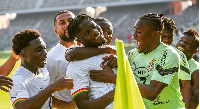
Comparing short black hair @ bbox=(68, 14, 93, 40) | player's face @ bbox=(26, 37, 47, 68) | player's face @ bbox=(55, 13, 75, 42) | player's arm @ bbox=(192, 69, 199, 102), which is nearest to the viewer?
short black hair @ bbox=(68, 14, 93, 40)

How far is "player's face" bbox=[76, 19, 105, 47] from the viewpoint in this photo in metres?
3.12

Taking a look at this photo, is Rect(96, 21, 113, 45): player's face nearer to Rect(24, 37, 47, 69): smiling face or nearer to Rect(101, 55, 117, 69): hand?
Rect(24, 37, 47, 69): smiling face

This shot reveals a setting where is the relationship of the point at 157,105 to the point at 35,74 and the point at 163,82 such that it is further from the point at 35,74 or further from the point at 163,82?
the point at 35,74

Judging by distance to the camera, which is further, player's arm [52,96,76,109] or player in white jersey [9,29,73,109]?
player's arm [52,96,76,109]

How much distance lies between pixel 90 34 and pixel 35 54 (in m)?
0.57

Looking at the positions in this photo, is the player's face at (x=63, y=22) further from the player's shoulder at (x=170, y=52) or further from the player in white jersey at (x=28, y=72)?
the player's shoulder at (x=170, y=52)

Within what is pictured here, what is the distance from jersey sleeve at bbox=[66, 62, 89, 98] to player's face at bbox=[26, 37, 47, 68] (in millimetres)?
395

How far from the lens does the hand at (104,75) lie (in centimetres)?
295

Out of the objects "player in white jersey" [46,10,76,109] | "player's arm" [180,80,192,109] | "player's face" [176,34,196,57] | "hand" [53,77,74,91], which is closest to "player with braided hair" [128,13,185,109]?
"hand" [53,77,74,91]

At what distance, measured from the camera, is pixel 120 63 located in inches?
93.1

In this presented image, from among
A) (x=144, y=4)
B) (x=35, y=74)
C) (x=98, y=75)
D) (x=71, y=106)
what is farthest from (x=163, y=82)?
(x=144, y=4)

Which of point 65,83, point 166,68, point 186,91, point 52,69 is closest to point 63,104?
point 52,69

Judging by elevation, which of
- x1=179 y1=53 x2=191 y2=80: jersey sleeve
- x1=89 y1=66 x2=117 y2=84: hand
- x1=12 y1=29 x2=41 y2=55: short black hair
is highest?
x1=12 y1=29 x2=41 y2=55: short black hair

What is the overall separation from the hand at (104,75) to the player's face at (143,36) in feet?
1.20
